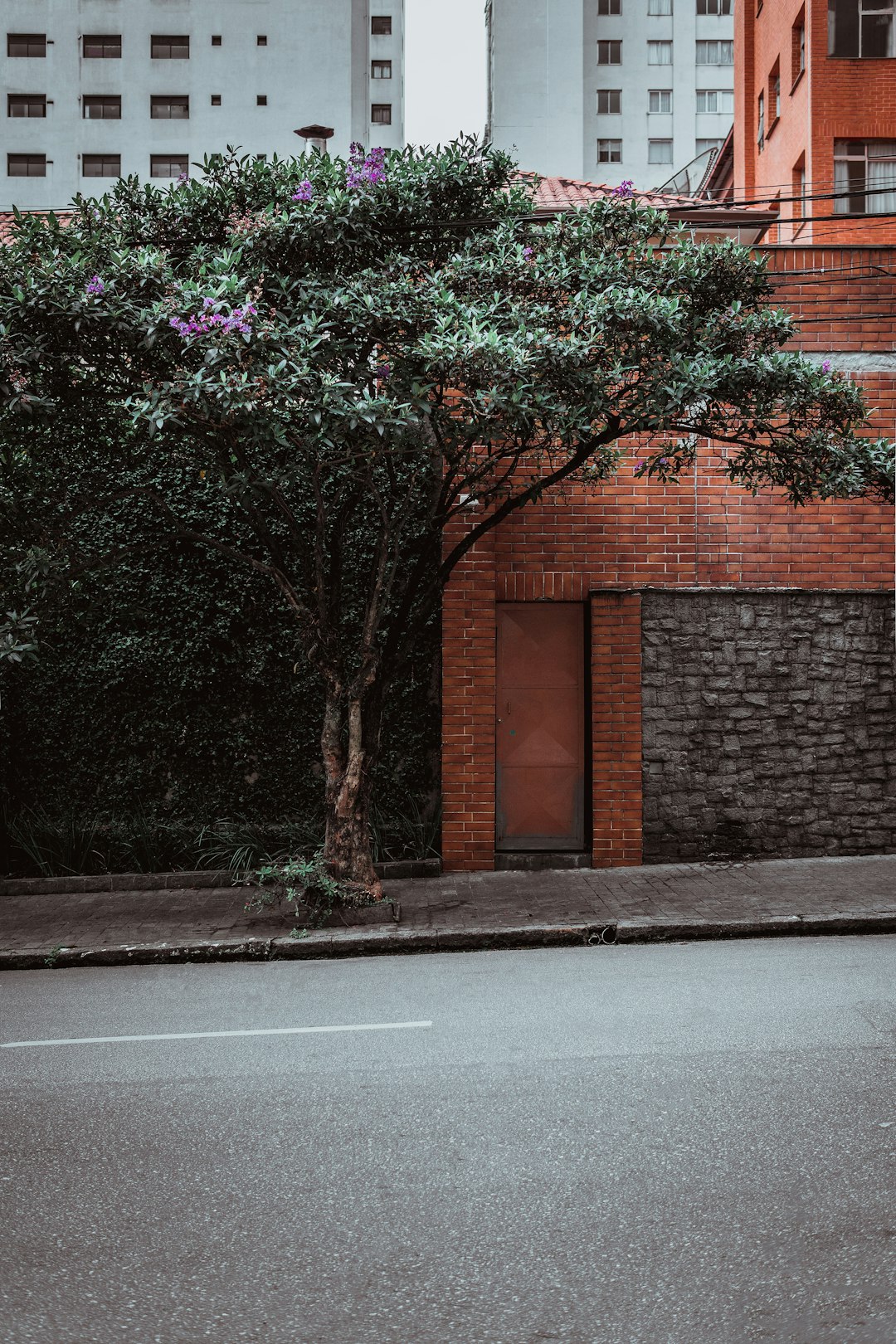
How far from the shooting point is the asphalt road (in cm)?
340

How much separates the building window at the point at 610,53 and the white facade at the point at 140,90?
48.2 feet

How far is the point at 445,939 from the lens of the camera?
9.02m

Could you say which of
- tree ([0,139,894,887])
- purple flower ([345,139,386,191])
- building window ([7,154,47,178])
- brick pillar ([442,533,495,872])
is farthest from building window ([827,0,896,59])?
building window ([7,154,47,178])

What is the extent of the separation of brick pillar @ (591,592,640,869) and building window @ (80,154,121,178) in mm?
46678

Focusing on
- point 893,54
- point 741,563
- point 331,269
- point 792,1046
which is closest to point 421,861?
point 741,563

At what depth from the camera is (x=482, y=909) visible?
393 inches

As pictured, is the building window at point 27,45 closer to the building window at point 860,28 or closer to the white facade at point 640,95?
the white facade at point 640,95

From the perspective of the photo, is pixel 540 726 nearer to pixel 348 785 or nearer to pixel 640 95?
pixel 348 785

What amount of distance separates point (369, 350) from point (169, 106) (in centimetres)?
4883

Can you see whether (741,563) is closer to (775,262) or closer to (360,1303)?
(775,262)

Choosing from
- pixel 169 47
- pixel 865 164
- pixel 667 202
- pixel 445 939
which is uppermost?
pixel 169 47

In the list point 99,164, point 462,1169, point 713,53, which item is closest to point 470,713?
point 462,1169

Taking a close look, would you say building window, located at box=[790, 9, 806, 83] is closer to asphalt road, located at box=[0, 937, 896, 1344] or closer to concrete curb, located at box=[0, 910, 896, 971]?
concrete curb, located at box=[0, 910, 896, 971]

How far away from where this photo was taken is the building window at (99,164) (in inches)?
2004
